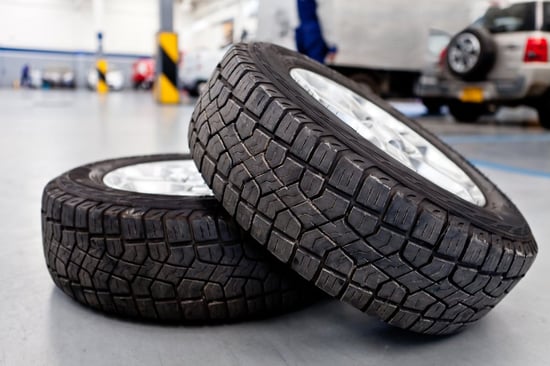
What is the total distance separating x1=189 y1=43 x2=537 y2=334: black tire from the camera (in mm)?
801

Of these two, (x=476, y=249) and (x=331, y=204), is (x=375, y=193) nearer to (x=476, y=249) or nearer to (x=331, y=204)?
(x=331, y=204)

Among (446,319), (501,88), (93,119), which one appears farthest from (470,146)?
(93,119)

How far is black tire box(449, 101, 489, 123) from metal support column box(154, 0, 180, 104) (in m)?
4.56

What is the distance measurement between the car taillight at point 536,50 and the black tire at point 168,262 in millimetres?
5197

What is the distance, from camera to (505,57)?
17.6ft

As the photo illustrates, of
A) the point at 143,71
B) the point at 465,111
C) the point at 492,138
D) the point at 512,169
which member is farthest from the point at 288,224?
the point at 143,71

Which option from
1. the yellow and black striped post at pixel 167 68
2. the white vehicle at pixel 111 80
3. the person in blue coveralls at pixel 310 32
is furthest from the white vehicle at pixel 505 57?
the white vehicle at pixel 111 80

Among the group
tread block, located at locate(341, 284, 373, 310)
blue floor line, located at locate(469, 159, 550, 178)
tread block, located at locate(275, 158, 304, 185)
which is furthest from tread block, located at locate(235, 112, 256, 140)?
blue floor line, located at locate(469, 159, 550, 178)

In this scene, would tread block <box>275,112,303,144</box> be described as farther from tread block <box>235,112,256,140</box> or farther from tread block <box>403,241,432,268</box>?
tread block <box>403,241,432,268</box>

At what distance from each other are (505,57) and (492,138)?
50.7 inches

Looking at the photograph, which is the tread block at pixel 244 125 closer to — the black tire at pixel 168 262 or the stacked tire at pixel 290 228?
the stacked tire at pixel 290 228

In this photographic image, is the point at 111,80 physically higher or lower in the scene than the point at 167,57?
lower

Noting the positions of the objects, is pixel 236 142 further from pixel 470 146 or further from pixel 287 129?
pixel 470 146

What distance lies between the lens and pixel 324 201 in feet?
2.68
